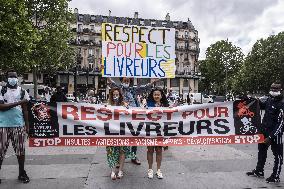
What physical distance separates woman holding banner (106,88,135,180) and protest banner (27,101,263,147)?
0.71 ft

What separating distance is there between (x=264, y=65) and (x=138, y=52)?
57166 millimetres

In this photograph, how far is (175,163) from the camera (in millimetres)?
8281

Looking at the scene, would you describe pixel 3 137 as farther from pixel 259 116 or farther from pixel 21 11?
pixel 21 11

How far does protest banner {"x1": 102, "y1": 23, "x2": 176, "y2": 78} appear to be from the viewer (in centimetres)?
757

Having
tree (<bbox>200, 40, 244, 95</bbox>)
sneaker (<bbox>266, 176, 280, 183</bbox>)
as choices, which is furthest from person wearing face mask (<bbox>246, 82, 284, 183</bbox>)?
tree (<bbox>200, 40, 244, 95</bbox>)

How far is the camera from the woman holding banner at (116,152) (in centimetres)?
696

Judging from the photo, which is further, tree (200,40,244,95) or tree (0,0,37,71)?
tree (200,40,244,95)

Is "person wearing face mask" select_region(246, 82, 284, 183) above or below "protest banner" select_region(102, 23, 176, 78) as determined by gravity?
below

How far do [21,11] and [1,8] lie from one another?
1.21 m

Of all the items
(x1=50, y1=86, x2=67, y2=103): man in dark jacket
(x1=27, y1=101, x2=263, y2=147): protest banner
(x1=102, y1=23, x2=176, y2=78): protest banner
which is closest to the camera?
(x1=27, y1=101, x2=263, y2=147): protest banner

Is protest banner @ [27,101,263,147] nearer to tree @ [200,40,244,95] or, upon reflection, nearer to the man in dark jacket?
the man in dark jacket

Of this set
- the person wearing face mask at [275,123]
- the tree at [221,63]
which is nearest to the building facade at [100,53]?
the tree at [221,63]

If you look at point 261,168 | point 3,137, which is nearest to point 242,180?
point 261,168

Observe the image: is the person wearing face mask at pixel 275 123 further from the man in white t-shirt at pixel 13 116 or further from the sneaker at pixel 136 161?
the man in white t-shirt at pixel 13 116
